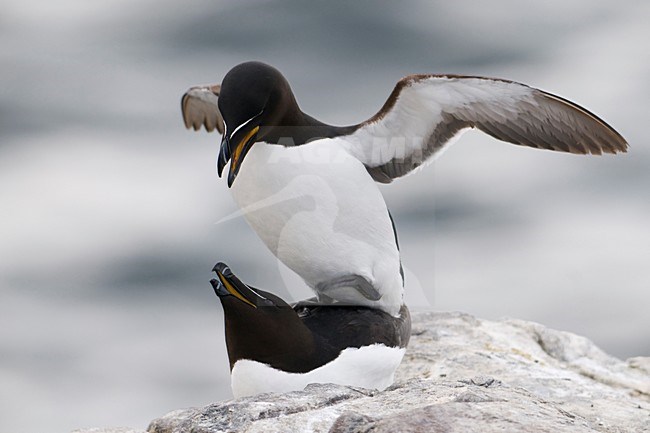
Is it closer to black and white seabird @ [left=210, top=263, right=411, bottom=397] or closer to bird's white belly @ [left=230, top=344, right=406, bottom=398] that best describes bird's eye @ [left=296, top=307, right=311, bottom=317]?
black and white seabird @ [left=210, top=263, right=411, bottom=397]

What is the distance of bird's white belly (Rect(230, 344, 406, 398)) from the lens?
19.6ft

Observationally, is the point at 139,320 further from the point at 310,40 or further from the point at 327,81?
the point at 310,40

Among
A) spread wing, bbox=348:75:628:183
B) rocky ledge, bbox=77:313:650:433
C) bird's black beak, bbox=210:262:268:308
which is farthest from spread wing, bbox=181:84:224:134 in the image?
bird's black beak, bbox=210:262:268:308

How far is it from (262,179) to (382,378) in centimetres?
136

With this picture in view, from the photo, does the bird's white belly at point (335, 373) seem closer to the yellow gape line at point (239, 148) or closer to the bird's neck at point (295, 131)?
the yellow gape line at point (239, 148)

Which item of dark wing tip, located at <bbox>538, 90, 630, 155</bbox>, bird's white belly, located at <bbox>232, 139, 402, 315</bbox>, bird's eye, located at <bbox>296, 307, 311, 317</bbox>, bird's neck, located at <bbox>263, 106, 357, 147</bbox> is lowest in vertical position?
A: bird's eye, located at <bbox>296, 307, 311, 317</bbox>

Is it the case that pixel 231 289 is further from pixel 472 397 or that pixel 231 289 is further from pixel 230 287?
pixel 472 397

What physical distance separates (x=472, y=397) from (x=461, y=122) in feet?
8.48

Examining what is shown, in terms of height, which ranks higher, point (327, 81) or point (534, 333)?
point (327, 81)

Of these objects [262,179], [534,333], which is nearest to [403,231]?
[534,333]

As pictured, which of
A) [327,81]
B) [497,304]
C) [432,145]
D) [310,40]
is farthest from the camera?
[310,40]

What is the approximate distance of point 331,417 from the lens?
4.83m

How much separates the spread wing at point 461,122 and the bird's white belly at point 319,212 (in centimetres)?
32

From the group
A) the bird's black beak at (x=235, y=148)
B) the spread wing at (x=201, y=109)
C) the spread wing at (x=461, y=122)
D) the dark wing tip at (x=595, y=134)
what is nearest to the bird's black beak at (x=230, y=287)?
the bird's black beak at (x=235, y=148)
